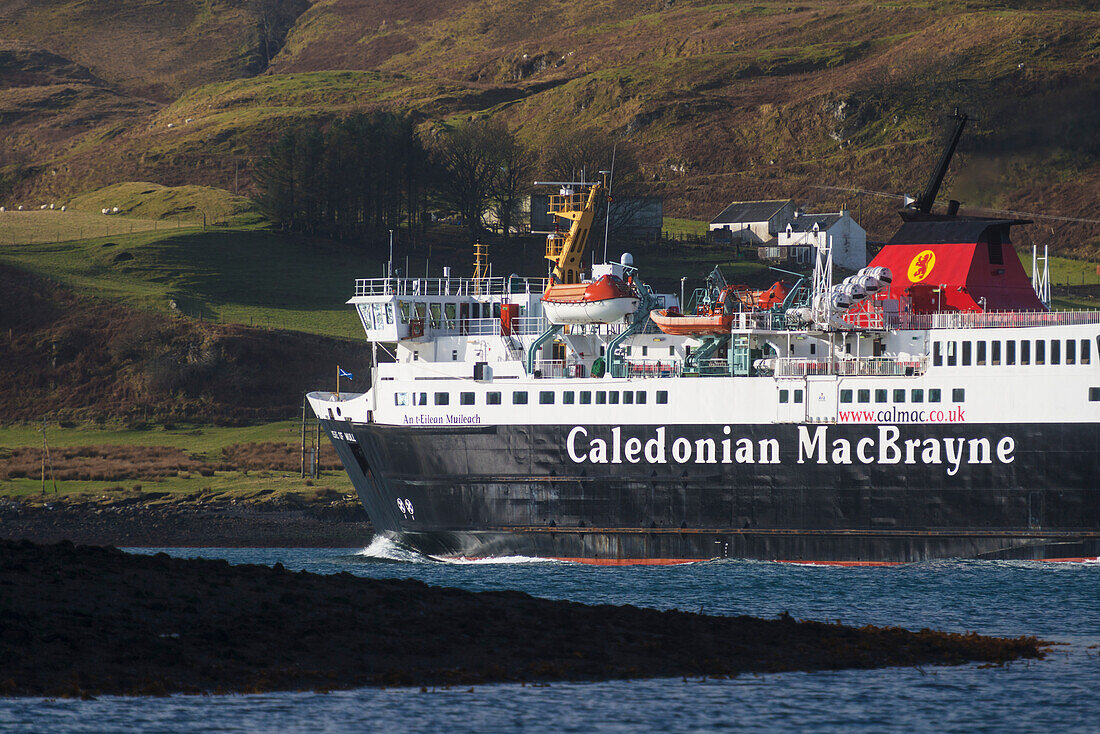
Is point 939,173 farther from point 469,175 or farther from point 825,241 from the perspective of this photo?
point 469,175

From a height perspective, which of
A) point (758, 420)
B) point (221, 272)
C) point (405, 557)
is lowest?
point (405, 557)

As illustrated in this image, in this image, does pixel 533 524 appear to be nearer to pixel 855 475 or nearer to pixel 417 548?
pixel 417 548

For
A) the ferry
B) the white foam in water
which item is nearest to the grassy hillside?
the ferry

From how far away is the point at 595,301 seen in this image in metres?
45.6

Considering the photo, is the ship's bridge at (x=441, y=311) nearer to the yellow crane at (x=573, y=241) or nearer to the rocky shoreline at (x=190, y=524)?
the yellow crane at (x=573, y=241)

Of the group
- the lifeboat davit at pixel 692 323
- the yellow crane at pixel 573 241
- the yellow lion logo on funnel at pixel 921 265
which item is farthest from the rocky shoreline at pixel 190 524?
the yellow lion logo on funnel at pixel 921 265

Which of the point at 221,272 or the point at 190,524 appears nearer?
the point at 190,524

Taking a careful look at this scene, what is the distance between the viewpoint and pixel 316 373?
248ft

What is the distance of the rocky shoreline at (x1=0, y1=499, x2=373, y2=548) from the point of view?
5462cm

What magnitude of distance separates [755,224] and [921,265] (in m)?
58.1

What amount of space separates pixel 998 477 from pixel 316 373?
42328 millimetres

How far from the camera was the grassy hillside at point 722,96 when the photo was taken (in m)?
112

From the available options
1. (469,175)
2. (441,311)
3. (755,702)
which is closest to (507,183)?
(469,175)

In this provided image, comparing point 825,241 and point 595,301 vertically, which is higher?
point 825,241
